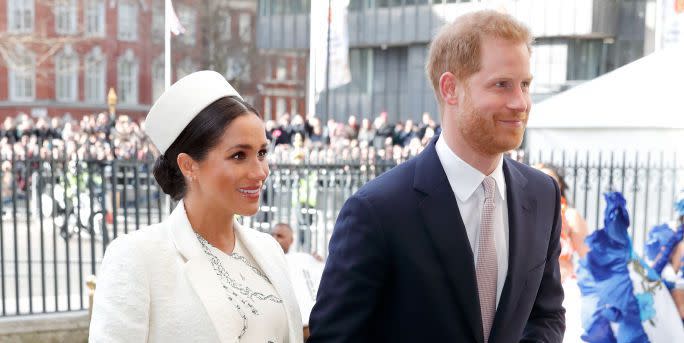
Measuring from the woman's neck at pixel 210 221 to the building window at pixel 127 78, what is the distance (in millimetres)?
42234

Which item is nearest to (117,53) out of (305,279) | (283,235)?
(283,235)

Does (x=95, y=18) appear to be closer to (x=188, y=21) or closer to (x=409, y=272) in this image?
(x=188, y=21)

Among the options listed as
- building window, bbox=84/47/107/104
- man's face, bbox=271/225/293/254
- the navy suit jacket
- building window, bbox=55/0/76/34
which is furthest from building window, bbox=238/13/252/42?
the navy suit jacket

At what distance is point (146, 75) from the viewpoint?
43906mm

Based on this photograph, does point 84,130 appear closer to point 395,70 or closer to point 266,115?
point 395,70

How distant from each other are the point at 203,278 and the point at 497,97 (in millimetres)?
891

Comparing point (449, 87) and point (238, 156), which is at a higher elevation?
point (449, 87)

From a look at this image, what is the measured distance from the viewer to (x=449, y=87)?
6.51 feet

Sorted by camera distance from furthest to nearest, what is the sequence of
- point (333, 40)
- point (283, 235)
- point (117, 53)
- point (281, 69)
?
1. point (281, 69)
2. point (117, 53)
3. point (333, 40)
4. point (283, 235)

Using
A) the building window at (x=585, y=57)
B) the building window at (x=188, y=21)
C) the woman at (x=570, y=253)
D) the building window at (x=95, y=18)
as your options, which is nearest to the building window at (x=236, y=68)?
the building window at (x=188, y=21)

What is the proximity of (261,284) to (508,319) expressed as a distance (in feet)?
2.25

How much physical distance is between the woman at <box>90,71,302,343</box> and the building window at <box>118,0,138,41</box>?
42.4 m

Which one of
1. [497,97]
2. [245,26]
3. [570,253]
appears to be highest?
[245,26]

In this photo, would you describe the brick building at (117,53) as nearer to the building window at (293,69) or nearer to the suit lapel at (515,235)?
the building window at (293,69)
